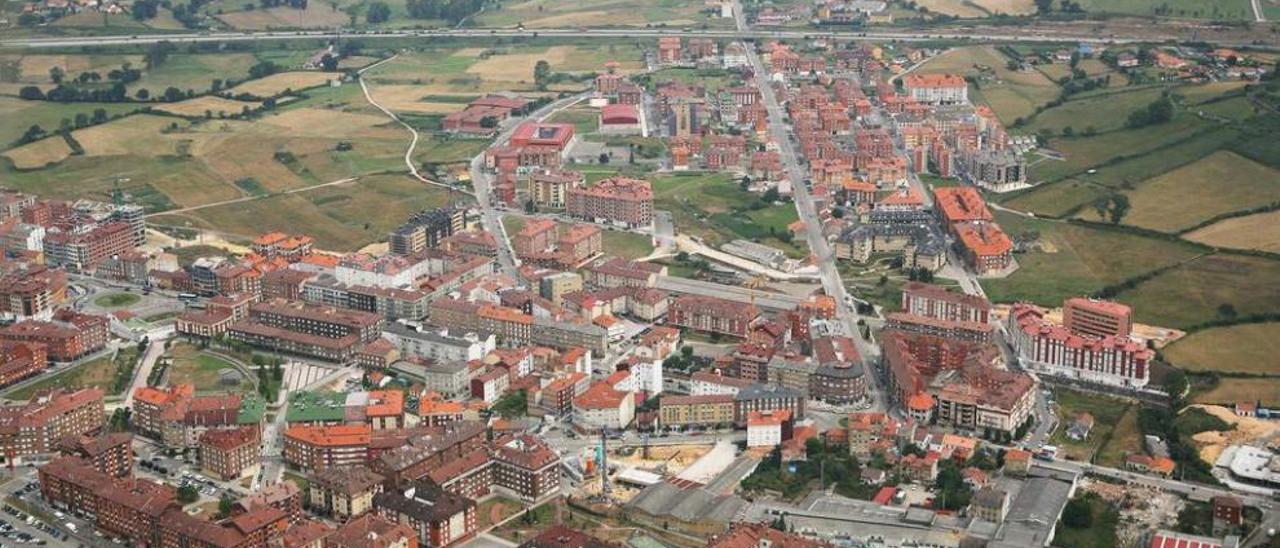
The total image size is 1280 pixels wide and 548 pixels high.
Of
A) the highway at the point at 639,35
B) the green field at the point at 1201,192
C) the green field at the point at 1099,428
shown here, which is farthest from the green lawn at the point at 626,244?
the highway at the point at 639,35

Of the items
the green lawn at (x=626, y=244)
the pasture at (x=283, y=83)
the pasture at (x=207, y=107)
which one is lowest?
the green lawn at (x=626, y=244)

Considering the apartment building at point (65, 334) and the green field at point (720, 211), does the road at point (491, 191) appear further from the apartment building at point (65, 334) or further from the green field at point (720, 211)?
the apartment building at point (65, 334)

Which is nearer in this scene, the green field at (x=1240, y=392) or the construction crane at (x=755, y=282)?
the green field at (x=1240, y=392)

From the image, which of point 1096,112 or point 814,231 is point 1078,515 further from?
point 1096,112

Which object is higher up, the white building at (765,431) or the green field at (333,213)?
the green field at (333,213)

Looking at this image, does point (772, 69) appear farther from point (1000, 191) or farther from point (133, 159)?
point (133, 159)

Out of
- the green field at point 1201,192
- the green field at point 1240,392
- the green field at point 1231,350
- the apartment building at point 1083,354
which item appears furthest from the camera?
the green field at point 1201,192
